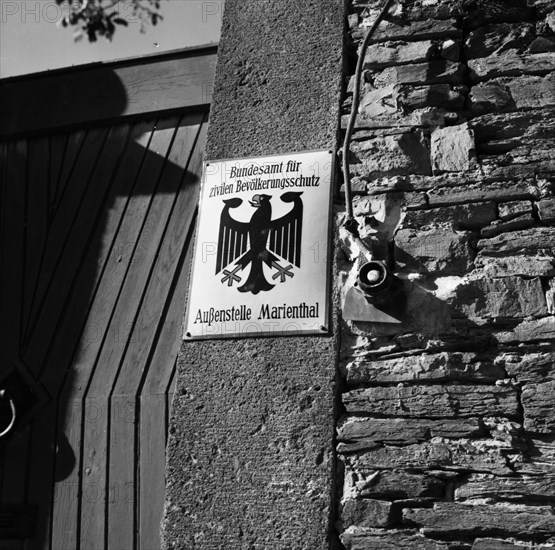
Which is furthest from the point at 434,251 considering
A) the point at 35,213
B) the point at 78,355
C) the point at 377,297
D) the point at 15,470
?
the point at 35,213

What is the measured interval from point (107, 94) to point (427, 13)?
167 centimetres

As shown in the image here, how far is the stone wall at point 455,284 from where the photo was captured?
208 centimetres

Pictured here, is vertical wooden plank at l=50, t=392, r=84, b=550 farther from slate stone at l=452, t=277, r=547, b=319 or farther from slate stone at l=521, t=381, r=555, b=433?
slate stone at l=521, t=381, r=555, b=433

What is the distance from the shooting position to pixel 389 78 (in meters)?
2.62

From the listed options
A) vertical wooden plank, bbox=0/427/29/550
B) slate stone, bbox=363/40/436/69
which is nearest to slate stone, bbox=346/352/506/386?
slate stone, bbox=363/40/436/69

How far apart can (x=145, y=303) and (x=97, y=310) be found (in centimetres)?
23

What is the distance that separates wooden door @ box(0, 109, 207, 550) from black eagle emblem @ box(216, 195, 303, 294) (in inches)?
25.4

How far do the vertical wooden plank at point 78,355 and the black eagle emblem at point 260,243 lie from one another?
94 cm

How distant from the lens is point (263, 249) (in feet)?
8.16

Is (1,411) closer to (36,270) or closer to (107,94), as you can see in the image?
(36,270)

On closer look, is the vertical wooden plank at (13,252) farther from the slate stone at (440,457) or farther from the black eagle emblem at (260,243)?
the slate stone at (440,457)

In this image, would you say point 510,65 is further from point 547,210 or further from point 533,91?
point 547,210

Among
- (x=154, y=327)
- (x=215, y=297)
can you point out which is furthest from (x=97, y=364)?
(x=215, y=297)

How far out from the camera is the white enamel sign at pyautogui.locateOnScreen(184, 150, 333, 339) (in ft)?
7.91
